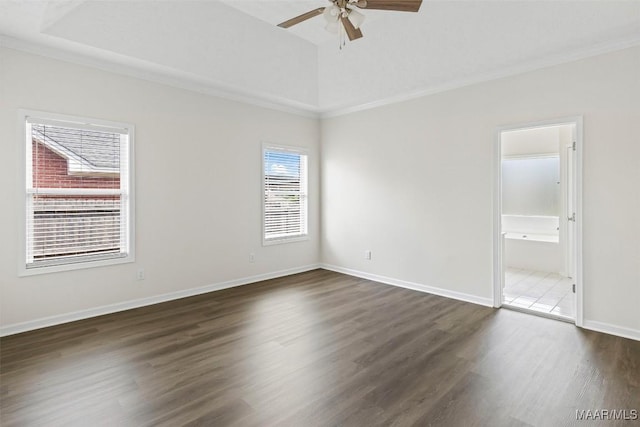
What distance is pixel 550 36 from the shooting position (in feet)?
11.1

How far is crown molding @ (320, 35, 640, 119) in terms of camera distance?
10.7 ft

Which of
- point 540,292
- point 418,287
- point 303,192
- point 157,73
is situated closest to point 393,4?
point 157,73

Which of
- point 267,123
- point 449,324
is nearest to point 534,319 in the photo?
point 449,324

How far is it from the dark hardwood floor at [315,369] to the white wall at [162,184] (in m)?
0.44

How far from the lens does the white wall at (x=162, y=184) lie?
333cm

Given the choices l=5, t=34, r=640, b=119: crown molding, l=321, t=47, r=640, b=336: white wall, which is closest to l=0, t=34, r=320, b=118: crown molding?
l=5, t=34, r=640, b=119: crown molding

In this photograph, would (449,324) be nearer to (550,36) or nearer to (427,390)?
(427,390)


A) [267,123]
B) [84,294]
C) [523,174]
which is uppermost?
[267,123]

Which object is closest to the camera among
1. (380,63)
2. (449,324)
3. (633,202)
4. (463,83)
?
(633,202)

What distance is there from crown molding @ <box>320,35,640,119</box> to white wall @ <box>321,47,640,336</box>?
6cm

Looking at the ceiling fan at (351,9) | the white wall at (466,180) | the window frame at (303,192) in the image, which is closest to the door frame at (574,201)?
the white wall at (466,180)

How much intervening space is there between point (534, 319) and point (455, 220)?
143 centimetres

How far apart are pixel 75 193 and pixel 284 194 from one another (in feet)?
9.73

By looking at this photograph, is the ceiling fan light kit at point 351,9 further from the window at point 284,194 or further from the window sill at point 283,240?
the window sill at point 283,240
